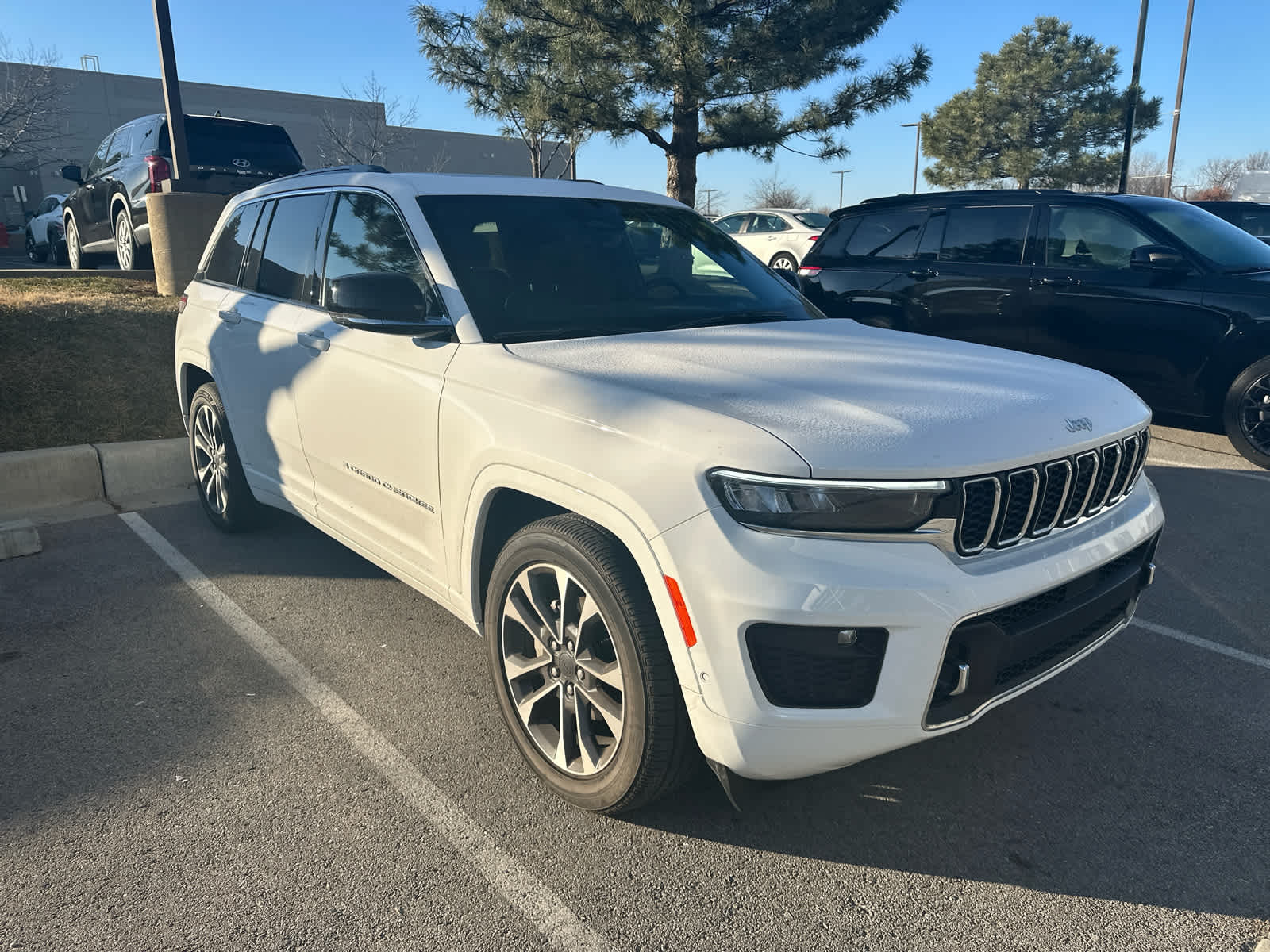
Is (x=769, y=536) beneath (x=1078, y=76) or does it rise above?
beneath

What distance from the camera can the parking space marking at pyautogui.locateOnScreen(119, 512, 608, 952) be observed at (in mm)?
2309

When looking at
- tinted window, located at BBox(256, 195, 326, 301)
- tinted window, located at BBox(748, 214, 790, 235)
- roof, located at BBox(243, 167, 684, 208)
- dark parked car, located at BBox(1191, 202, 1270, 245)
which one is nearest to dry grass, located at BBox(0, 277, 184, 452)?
tinted window, located at BBox(256, 195, 326, 301)

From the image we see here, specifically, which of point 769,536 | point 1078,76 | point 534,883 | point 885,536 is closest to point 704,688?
point 769,536

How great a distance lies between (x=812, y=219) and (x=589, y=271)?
53.4 ft

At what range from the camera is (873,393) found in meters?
2.54

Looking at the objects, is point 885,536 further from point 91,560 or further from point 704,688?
point 91,560

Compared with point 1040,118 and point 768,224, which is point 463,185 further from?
point 1040,118

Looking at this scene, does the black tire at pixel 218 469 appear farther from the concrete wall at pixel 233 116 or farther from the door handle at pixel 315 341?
the concrete wall at pixel 233 116

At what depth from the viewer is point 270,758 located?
118 inches

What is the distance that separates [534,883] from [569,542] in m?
0.90

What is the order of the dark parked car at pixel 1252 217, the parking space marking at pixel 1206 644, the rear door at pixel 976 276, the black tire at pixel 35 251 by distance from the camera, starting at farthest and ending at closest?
the black tire at pixel 35 251 < the dark parked car at pixel 1252 217 < the rear door at pixel 976 276 < the parking space marking at pixel 1206 644

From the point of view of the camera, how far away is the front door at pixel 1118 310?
6.56m

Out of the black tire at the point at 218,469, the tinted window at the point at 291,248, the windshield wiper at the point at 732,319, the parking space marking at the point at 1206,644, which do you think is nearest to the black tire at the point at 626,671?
the windshield wiper at the point at 732,319

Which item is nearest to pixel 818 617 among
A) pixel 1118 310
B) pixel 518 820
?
pixel 518 820
